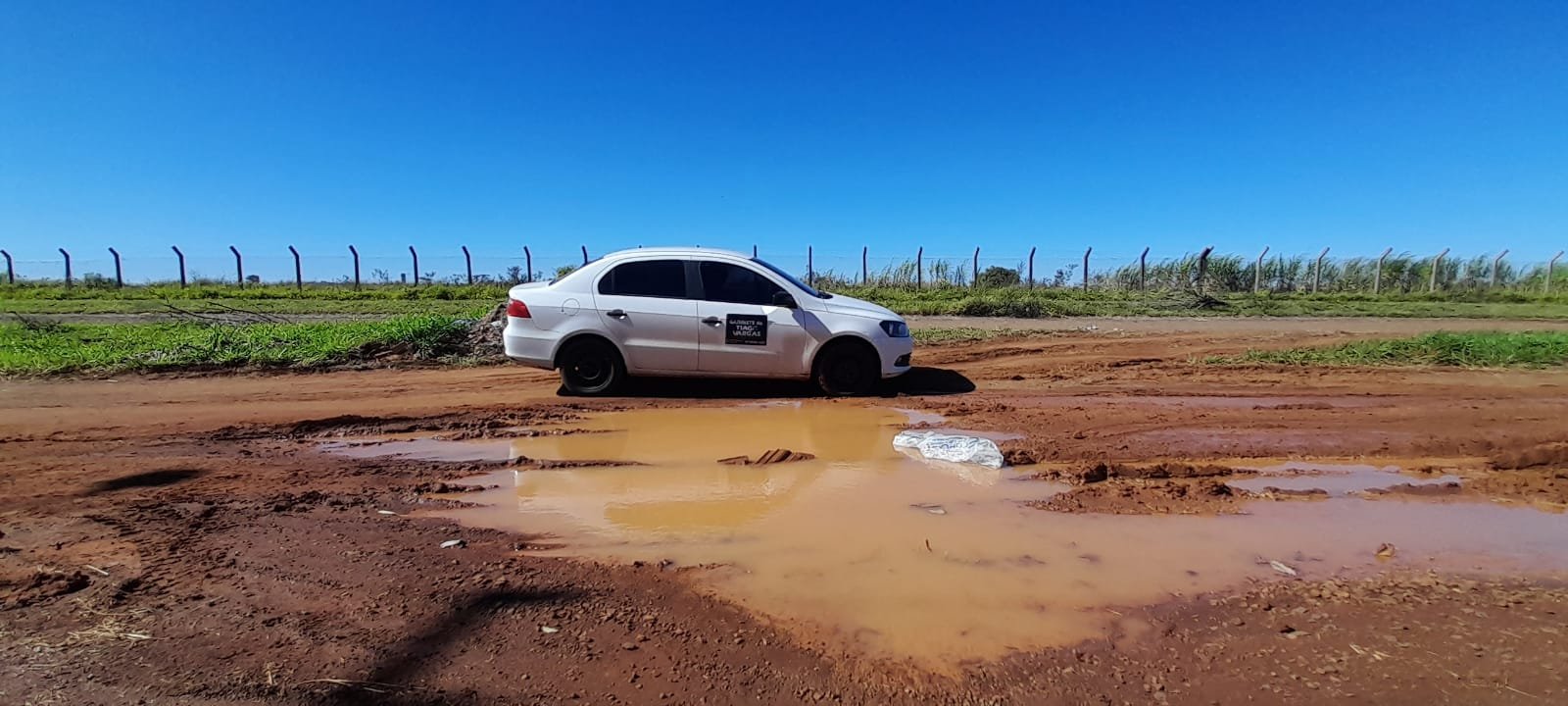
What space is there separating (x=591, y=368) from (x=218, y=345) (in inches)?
225

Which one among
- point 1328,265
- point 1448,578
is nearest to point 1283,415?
point 1448,578

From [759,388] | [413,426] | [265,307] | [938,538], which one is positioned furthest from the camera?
[265,307]

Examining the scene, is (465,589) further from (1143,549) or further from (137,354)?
(137,354)

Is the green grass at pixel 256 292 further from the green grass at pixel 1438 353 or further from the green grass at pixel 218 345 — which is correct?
the green grass at pixel 1438 353

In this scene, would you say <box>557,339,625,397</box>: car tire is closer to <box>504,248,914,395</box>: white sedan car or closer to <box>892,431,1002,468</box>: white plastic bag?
<box>504,248,914,395</box>: white sedan car

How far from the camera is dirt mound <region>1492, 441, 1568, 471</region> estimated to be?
4.75 metres

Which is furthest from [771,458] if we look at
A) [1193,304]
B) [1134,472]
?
[1193,304]

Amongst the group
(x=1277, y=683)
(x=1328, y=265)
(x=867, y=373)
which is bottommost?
(x=1277, y=683)

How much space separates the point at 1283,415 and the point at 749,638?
5756mm

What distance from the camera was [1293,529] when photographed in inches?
143

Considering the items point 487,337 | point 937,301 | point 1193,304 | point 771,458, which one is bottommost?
point 771,458

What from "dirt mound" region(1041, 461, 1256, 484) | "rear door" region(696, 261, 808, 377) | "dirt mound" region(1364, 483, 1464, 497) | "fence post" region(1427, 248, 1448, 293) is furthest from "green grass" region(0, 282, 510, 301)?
"fence post" region(1427, 248, 1448, 293)

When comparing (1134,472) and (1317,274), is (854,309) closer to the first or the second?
(1134,472)

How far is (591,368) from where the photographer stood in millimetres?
7109
